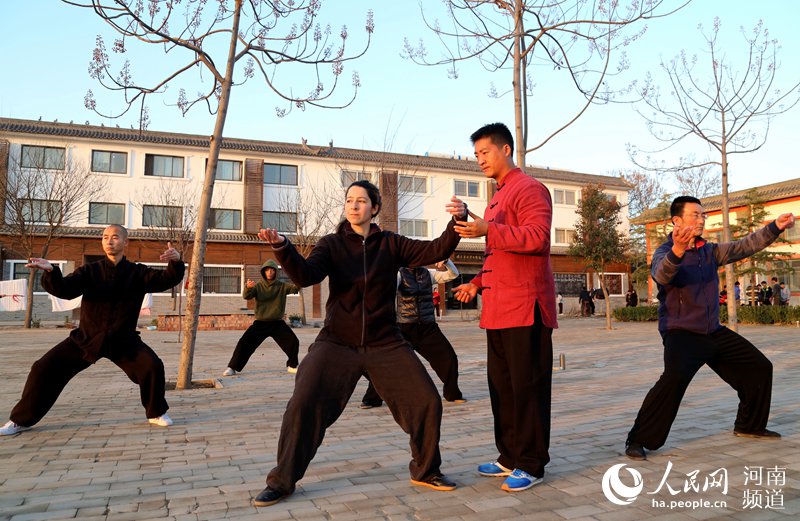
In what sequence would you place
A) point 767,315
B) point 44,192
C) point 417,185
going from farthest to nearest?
point 417,185, point 44,192, point 767,315

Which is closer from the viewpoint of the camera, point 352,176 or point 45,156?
point 45,156

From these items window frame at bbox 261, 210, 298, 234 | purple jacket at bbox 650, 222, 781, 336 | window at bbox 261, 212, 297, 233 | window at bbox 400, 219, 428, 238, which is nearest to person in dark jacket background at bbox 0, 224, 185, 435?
purple jacket at bbox 650, 222, 781, 336

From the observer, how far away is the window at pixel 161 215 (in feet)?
102

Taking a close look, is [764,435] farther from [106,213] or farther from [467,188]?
[467,188]

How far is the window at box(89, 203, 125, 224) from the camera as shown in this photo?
32.1 m

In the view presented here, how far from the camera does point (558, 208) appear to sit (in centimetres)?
4281

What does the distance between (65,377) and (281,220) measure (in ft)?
99.7

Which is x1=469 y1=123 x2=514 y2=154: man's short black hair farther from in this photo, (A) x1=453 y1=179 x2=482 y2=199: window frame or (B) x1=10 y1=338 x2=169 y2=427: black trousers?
(A) x1=453 y1=179 x2=482 y2=199: window frame

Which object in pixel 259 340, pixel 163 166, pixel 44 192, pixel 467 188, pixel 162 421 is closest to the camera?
pixel 162 421

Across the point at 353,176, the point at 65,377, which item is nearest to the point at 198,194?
the point at 353,176

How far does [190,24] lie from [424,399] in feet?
21.9

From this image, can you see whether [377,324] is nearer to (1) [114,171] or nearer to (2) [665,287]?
(2) [665,287]

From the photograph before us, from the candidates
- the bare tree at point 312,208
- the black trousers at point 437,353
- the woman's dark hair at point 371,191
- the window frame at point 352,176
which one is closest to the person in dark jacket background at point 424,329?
the black trousers at point 437,353

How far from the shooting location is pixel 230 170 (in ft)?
114
